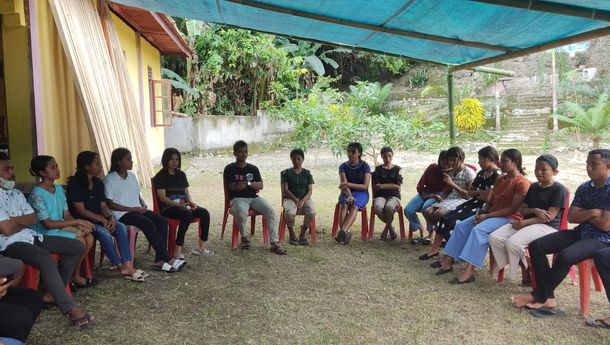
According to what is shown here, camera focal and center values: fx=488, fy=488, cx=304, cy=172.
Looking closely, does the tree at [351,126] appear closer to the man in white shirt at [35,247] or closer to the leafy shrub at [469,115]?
the leafy shrub at [469,115]

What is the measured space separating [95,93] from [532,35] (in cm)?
458

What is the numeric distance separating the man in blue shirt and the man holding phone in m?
2.81

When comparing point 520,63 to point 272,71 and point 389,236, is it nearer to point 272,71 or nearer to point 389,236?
point 272,71

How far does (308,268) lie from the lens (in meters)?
4.08

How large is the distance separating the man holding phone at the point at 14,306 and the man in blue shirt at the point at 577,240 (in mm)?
2809

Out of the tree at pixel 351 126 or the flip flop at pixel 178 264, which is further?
the tree at pixel 351 126

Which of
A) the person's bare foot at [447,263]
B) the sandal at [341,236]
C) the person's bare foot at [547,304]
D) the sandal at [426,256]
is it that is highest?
the sandal at [341,236]

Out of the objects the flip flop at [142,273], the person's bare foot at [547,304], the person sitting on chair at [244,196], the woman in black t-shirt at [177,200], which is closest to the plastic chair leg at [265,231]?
the person sitting on chair at [244,196]

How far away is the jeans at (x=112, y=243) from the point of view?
142 inches

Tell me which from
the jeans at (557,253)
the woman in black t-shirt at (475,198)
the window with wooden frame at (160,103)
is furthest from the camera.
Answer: the window with wooden frame at (160,103)

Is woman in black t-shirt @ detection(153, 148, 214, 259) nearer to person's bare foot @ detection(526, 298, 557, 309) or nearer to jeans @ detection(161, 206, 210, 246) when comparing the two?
jeans @ detection(161, 206, 210, 246)

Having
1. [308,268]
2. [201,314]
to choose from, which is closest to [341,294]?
[308,268]

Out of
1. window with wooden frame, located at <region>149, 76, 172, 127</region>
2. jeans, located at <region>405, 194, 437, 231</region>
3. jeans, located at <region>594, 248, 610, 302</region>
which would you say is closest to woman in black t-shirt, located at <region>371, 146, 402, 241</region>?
jeans, located at <region>405, 194, 437, 231</region>

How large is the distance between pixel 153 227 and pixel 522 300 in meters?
2.73
